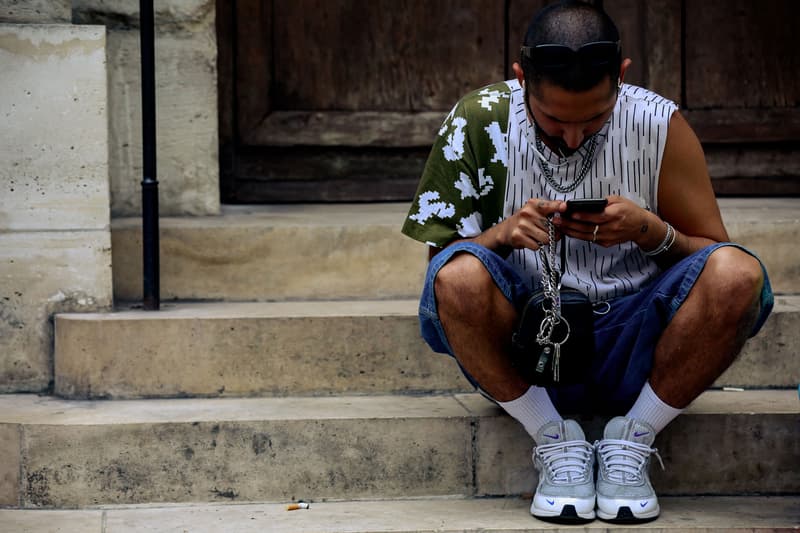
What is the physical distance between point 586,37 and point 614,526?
112cm

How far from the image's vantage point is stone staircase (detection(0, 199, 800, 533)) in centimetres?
320

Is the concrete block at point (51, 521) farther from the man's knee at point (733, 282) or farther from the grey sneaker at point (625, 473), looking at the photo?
the man's knee at point (733, 282)

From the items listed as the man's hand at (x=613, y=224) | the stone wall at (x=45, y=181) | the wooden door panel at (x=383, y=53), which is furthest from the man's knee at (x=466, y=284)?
the wooden door panel at (x=383, y=53)

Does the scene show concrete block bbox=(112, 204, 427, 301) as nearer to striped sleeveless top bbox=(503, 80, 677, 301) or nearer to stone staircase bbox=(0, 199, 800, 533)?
stone staircase bbox=(0, 199, 800, 533)

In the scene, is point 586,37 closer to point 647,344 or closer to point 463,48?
point 647,344

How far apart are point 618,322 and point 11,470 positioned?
62.5 inches

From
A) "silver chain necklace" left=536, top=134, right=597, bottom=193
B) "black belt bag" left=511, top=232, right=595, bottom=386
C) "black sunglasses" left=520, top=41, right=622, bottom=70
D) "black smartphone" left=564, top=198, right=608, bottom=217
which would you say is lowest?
"black belt bag" left=511, top=232, right=595, bottom=386

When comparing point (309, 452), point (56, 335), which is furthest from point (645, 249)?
point (56, 335)

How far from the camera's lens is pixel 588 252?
126 inches

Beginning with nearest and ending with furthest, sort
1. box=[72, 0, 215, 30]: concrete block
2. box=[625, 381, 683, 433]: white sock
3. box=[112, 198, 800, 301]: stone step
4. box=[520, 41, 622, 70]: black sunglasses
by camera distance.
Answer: box=[520, 41, 622, 70]: black sunglasses, box=[625, 381, 683, 433]: white sock, box=[112, 198, 800, 301]: stone step, box=[72, 0, 215, 30]: concrete block

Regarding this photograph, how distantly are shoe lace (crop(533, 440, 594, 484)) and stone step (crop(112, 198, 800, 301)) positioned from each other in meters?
1.07

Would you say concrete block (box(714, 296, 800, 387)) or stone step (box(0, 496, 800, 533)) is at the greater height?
concrete block (box(714, 296, 800, 387))

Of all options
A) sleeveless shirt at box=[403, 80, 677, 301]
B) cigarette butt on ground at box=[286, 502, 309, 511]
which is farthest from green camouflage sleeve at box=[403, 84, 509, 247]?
cigarette butt on ground at box=[286, 502, 309, 511]

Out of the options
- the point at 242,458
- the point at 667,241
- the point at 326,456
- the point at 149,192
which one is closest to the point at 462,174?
the point at 667,241
